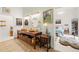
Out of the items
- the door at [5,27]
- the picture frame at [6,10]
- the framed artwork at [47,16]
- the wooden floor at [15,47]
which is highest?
the picture frame at [6,10]

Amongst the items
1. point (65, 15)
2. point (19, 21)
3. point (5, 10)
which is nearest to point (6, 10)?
point (5, 10)

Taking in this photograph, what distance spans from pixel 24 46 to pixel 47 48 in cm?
49

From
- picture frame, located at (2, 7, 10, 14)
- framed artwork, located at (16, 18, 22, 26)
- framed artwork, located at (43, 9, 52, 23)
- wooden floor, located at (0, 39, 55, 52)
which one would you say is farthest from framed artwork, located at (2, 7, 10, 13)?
framed artwork, located at (43, 9, 52, 23)

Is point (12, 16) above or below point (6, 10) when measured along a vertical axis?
below

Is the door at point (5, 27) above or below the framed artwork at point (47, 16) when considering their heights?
below

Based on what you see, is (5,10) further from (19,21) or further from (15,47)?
(15,47)

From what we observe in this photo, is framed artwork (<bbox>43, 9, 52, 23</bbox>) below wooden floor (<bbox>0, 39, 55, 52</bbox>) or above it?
above

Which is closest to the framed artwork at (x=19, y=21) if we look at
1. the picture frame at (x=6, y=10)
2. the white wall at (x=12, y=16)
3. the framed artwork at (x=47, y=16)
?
the white wall at (x=12, y=16)

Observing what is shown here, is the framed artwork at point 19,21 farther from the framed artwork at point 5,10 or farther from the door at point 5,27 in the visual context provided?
the framed artwork at point 5,10

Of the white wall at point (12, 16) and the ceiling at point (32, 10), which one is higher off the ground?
the ceiling at point (32, 10)

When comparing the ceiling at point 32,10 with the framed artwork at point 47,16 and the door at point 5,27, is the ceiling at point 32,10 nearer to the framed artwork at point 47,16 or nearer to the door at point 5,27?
the framed artwork at point 47,16

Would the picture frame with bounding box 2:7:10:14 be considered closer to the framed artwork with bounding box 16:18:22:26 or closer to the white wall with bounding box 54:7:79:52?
the framed artwork with bounding box 16:18:22:26

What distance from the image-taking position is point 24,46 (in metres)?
2.20

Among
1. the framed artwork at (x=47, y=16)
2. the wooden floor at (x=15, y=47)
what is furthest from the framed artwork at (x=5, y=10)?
the framed artwork at (x=47, y=16)
